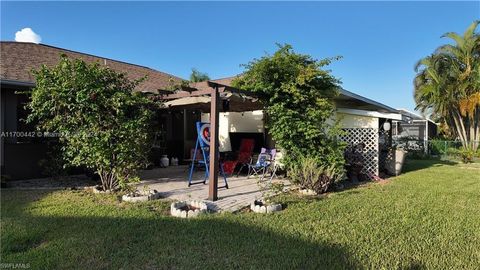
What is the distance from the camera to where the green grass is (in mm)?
3545

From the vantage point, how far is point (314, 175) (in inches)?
284

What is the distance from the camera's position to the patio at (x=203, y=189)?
241 inches

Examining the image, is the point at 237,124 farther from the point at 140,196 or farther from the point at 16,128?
the point at 16,128

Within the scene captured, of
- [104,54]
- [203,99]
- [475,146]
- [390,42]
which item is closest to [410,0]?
[390,42]

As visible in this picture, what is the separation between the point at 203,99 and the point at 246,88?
1.08 m

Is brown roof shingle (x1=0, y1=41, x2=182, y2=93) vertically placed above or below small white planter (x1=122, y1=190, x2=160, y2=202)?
above

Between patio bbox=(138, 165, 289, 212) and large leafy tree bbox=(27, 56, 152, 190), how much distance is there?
100cm

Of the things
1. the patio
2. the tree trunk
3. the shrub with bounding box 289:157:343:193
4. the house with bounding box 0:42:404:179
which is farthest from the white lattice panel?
the tree trunk

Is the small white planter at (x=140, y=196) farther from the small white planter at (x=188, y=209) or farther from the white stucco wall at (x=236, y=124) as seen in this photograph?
the white stucco wall at (x=236, y=124)

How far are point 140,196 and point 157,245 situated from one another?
2.50 m

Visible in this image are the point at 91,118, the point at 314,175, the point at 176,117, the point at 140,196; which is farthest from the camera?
the point at 176,117

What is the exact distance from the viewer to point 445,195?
291 inches

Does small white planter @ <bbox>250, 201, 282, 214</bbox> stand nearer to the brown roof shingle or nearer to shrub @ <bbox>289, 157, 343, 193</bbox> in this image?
shrub @ <bbox>289, 157, 343, 193</bbox>

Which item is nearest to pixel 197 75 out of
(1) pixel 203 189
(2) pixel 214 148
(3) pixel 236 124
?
(3) pixel 236 124
